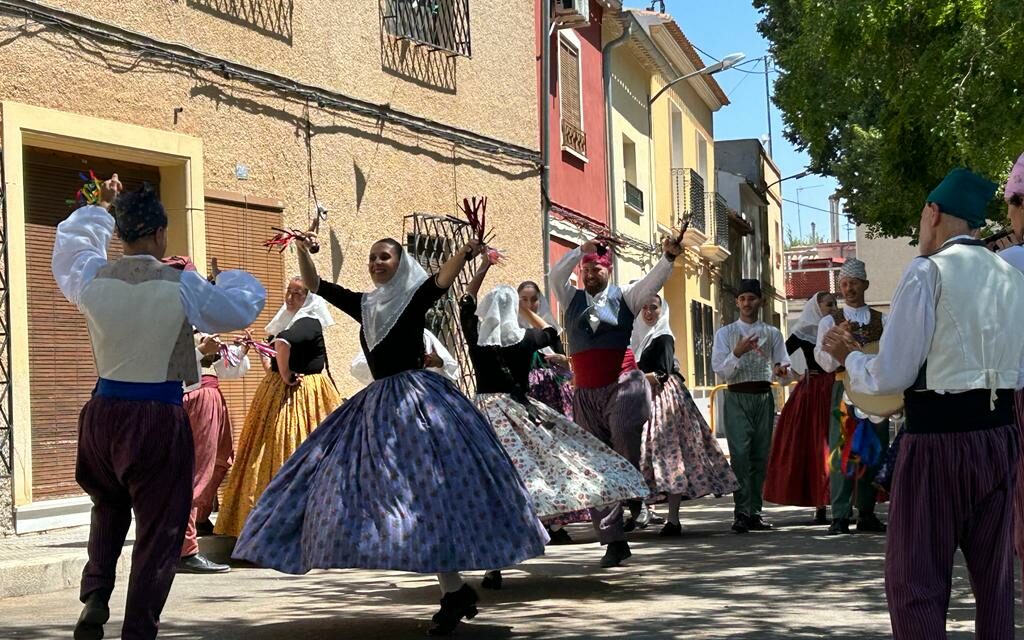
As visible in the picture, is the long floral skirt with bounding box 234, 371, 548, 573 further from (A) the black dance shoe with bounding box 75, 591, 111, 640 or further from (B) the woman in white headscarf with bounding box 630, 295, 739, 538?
(B) the woman in white headscarf with bounding box 630, 295, 739, 538

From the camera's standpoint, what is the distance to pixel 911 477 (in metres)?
4.93

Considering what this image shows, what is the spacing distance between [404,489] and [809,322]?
6.07 m

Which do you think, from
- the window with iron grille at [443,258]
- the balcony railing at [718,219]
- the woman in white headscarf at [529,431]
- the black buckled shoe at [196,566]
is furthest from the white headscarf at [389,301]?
the balcony railing at [718,219]

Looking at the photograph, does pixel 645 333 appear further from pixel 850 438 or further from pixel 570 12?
pixel 570 12

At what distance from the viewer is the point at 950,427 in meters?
4.90

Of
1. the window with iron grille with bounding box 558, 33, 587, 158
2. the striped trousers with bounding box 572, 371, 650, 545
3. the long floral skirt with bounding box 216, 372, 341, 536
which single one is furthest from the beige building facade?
the striped trousers with bounding box 572, 371, 650, 545

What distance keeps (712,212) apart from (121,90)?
23204 millimetres

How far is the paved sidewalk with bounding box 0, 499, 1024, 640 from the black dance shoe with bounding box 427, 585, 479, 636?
0.30 ft

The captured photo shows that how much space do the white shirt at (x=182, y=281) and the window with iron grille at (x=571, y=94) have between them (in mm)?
14373

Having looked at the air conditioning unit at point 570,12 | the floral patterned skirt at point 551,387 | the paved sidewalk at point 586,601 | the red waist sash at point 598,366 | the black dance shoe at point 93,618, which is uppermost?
the air conditioning unit at point 570,12

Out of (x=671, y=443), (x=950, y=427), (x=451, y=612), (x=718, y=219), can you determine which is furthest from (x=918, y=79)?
(x=718, y=219)

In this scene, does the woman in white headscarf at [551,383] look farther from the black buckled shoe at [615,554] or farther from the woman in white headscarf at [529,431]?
the black buckled shoe at [615,554]

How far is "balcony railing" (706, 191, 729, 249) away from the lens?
33500 mm

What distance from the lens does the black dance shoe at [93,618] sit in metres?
5.87
